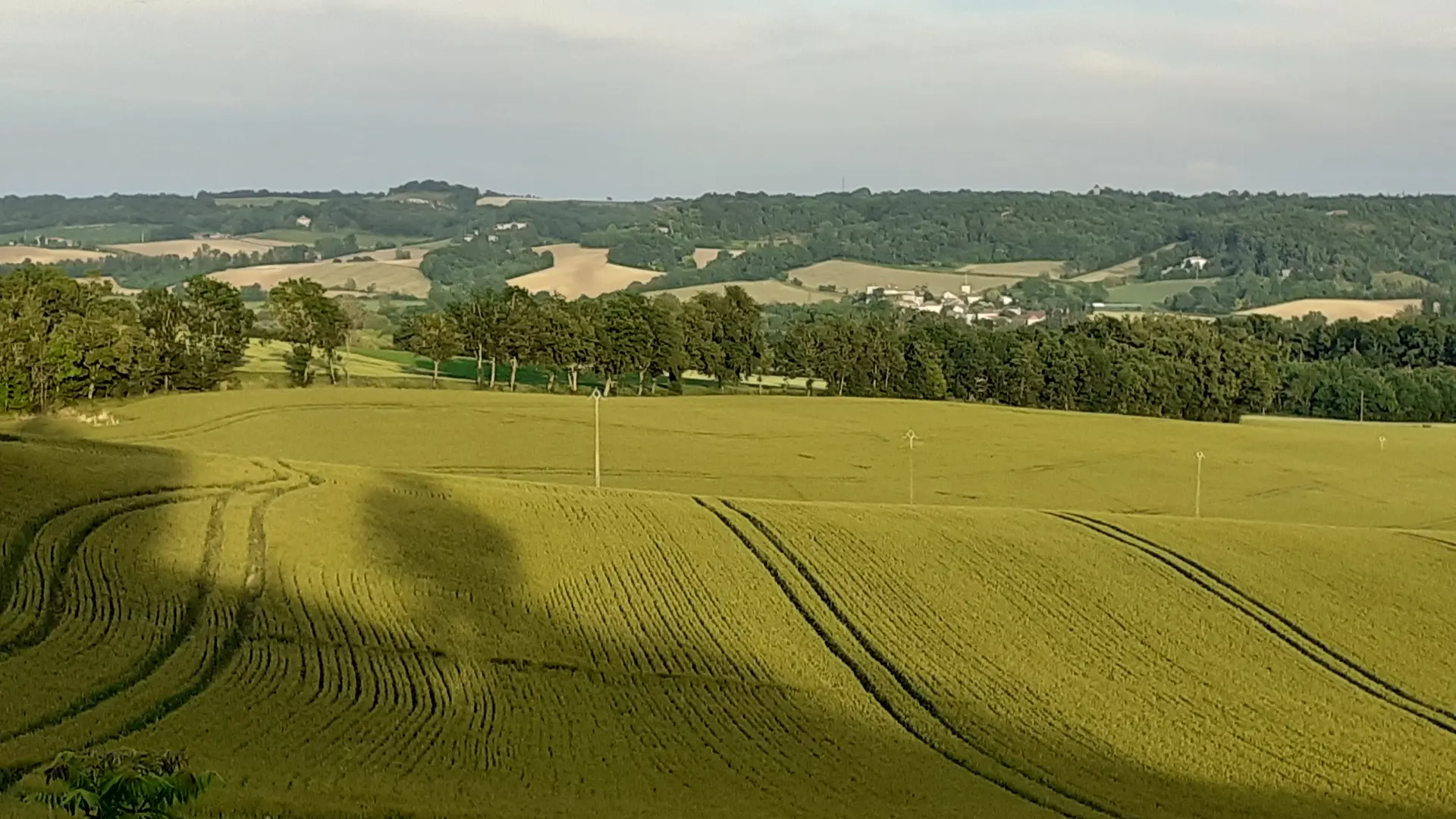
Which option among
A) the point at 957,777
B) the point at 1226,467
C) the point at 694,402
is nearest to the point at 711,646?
the point at 957,777

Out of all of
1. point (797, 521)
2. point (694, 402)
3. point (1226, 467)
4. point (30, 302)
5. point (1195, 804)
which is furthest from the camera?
point (694, 402)

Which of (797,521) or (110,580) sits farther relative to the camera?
(797,521)

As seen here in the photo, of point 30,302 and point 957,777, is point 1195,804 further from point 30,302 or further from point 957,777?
point 30,302

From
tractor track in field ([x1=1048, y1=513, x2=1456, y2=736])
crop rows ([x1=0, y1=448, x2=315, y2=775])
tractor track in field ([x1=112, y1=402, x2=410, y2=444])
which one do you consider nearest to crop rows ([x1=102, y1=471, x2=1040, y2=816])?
crop rows ([x1=0, y1=448, x2=315, y2=775])

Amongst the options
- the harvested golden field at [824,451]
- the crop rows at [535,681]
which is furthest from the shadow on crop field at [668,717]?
the harvested golden field at [824,451]

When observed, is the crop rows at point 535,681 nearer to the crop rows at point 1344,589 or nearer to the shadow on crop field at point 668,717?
the shadow on crop field at point 668,717
